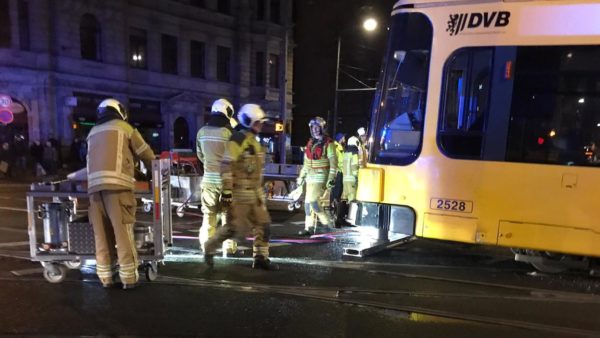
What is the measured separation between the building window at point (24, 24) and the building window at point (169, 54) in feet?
25.8

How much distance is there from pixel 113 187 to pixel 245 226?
1579 mm

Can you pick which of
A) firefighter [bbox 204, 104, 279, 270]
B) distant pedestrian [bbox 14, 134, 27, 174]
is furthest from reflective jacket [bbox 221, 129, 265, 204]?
distant pedestrian [bbox 14, 134, 27, 174]

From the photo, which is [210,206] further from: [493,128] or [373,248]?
[493,128]

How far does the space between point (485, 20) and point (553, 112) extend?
1278 millimetres

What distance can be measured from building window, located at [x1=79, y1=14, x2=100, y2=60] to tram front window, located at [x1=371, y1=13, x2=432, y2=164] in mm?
22960

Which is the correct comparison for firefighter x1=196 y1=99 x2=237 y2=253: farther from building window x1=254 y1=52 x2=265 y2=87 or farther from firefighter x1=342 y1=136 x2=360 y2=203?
building window x1=254 y1=52 x2=265 y2=87

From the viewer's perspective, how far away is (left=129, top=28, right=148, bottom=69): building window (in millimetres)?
27016

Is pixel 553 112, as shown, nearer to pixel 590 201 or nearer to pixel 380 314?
pixel 590 201

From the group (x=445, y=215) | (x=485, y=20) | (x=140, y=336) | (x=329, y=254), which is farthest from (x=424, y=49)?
(x=140, y=336)

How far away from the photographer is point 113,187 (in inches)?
185

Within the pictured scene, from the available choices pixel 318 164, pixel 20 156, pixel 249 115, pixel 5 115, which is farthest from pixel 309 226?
pixel 20 156

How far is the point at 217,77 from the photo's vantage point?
1242 inches

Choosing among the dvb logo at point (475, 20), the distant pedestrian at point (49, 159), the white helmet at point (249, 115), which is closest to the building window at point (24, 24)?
the distant pedestrian at point (49, 159)

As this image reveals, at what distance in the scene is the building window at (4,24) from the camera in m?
21.8
